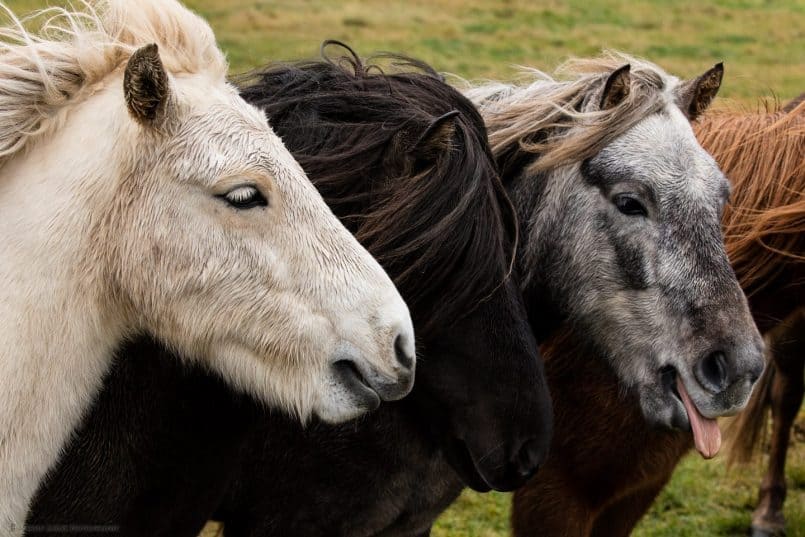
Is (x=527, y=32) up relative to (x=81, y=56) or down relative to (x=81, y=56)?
down

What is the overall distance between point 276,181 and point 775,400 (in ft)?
15.4

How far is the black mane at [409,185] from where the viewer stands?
345 centimetres

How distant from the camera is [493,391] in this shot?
341 centimetres

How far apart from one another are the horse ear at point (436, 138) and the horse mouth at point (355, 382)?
3.07ft

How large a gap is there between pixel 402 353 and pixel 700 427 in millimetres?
1427

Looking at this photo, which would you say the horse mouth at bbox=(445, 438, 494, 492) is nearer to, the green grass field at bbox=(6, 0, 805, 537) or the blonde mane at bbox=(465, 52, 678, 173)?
the blonde mane at bbox=(465, 52, 678, 173)

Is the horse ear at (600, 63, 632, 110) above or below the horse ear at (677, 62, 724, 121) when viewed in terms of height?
above

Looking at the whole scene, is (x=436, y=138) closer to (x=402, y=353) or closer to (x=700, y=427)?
(x=402, y=353)

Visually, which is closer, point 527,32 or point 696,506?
point 696,506

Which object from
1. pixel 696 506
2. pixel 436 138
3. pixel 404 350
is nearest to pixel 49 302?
pixel 404 350

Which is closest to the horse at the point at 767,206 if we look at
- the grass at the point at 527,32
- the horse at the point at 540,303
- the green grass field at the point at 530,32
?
the horse at the point at 540,303

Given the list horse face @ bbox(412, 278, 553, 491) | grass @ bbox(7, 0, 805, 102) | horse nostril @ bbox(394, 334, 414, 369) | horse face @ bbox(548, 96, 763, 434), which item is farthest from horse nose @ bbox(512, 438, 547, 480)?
grass @ bbox(7, 0, 805, 102)

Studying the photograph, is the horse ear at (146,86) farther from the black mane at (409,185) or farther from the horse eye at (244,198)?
the black mane at (409,185)

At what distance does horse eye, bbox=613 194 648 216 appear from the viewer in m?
3.78
